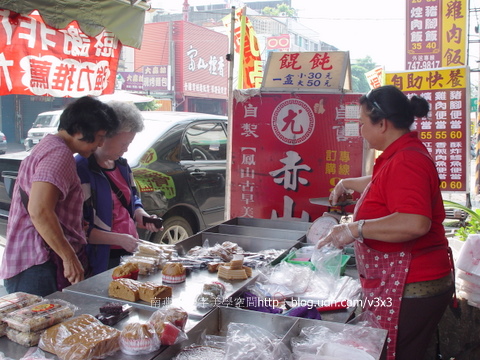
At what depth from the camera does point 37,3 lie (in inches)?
108

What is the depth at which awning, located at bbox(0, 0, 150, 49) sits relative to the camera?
2746 mm

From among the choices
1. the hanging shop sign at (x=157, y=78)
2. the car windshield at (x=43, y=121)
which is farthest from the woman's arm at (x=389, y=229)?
the hanging shop sign at (x=157, y=78)

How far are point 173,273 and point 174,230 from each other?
9.54ft

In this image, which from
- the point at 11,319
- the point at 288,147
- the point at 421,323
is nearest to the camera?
the point at 11,319

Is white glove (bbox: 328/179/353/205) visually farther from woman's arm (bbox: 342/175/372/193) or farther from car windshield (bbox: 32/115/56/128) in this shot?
car windshield (bbox: 32/115/56/128)

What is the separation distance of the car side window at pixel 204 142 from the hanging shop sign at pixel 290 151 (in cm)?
122

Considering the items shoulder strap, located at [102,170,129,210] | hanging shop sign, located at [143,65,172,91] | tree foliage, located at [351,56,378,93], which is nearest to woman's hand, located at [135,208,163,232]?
shoulder strap, located at [102,170,129,210]

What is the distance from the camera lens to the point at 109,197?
2.53 m

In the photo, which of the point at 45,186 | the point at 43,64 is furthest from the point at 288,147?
the point at 45,186

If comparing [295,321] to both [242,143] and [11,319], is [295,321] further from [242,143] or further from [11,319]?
[242,143]

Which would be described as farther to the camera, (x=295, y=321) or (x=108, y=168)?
(x=108, y=168)

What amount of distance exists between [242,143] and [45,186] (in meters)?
2.33

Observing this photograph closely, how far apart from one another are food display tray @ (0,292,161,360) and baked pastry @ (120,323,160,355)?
15 millimetres

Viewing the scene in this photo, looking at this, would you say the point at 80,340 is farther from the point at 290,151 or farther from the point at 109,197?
the point at 290,151
